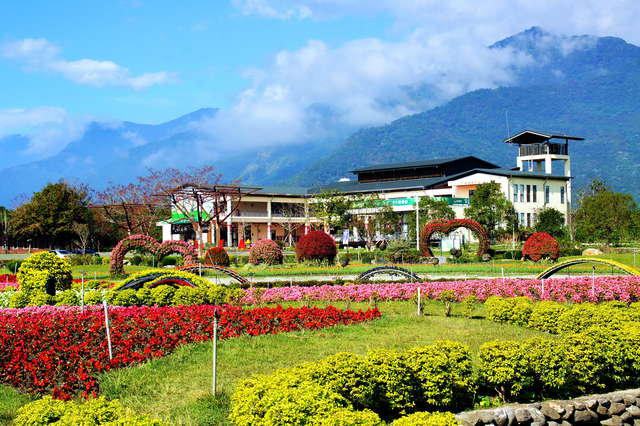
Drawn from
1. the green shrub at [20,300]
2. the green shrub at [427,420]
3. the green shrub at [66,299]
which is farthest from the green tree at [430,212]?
the green shrub at [427,420]

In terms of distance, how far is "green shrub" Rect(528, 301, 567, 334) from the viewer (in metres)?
13.2

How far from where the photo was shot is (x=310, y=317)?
13.1 metres

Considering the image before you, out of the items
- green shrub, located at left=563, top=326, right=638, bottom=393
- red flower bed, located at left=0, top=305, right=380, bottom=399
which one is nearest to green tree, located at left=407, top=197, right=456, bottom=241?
red flower bed, located at left=0, top=305, right=380, bottom=399

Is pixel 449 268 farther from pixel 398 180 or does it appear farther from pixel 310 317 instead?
pixel 398 180

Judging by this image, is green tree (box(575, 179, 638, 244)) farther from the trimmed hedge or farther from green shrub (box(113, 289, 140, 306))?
the trimmed hedge

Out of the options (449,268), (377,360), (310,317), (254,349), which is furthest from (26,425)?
(449,268)

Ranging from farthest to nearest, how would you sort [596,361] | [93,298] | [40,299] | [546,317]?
1. [93,298]
2. [40,299]
3. [546,317]
4. [596,361]

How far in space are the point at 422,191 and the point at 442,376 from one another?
5655 centimetres

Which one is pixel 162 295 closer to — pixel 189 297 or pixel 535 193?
pixel 189 297

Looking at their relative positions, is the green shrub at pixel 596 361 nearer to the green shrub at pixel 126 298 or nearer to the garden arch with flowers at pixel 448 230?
the green shrub at pixel 126 298

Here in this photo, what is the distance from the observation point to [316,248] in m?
35.8

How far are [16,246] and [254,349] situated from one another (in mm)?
66310

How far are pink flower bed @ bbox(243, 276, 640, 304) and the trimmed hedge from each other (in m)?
8.73

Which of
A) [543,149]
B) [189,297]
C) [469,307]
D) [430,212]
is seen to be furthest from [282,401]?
[543,149]
